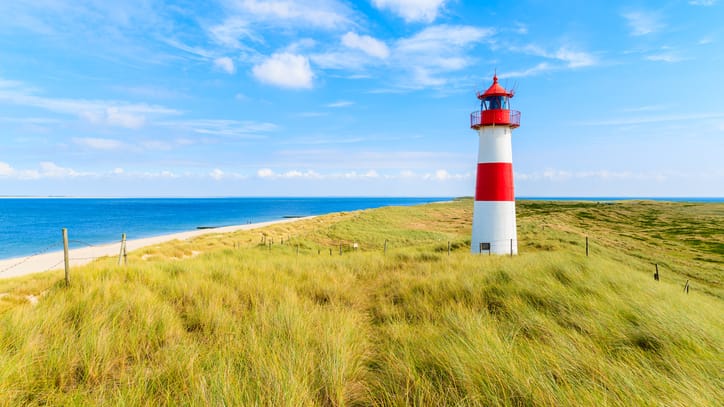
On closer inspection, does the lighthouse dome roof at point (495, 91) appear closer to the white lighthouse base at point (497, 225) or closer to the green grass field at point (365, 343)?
the white lighthouse base at point (497, 225)

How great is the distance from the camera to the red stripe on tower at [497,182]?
13.6 meters

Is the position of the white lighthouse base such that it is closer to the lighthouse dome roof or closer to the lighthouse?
the lighthouse

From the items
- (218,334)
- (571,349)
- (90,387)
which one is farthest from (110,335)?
(571,349)

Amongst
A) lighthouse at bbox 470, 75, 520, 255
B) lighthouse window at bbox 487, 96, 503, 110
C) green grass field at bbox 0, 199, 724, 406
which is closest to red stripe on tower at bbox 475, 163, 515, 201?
lighthouse at bbox 470, 75, 520, 255

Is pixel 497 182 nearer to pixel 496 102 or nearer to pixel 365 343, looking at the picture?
pixel 496 102

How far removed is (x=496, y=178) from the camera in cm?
1367

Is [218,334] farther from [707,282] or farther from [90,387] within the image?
[707,282]

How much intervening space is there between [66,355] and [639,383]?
5.65 meters

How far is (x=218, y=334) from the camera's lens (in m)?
4.37

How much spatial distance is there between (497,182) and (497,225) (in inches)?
72.7

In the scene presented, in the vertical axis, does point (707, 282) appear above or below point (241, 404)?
below

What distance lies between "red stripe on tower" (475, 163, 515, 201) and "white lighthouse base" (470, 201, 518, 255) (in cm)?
26

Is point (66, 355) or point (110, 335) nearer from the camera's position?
point (66, 355)

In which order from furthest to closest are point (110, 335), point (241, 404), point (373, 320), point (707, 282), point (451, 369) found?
1. point (707, 282)
2. point (373, 320)
3. point (110, 335)
4. point (451, 369)
5. point (241, 404)
